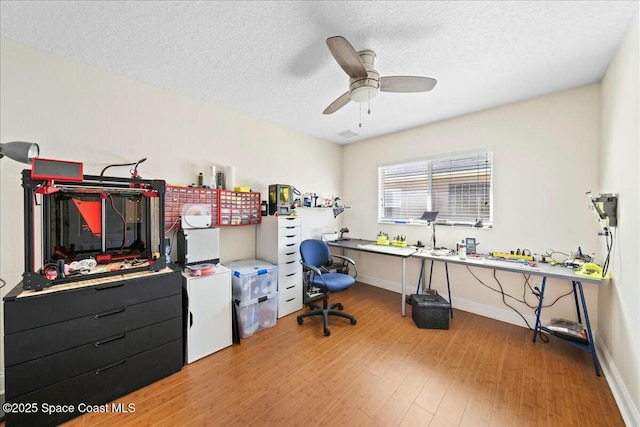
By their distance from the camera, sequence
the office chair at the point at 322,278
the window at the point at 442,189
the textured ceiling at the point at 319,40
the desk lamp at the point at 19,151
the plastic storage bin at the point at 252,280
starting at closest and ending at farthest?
1. the desk lamp at the point at 19,151
2. the textured ceiling at the point at 319,40
3. the plastic storage bin at the point at 252,280
4. the office chair at the point at 322,278
5. the window at the point at 442,189

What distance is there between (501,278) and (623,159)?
5.38 ft

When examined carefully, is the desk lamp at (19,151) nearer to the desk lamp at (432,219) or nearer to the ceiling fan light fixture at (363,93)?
the ceiling fan light fixture at (363,93)

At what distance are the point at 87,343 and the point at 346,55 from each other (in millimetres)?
2578

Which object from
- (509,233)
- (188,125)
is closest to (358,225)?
(509,233)

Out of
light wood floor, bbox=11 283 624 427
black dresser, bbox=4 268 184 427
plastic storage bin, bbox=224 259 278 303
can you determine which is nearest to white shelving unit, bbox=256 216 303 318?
plastic storage bin, bbox=224 259 278 303

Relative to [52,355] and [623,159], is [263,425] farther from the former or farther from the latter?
[623,159]

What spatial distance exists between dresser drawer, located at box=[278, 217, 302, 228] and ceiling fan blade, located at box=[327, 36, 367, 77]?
1818 millimetres

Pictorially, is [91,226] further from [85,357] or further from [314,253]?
[314,253]

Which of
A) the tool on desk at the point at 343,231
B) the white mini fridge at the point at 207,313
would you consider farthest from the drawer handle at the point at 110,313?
the tool on desk at the point at 343,231

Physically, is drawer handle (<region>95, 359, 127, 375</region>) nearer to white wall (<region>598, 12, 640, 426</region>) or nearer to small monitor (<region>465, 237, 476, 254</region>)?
white wall (<region>598, 12, 640, 426</region>)

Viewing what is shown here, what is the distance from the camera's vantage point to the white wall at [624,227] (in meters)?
1.46

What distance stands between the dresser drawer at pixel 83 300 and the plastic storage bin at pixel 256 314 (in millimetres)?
748

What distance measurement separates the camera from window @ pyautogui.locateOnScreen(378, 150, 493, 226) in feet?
9.88

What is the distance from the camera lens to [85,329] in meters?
1.54
